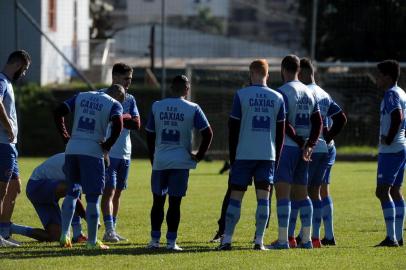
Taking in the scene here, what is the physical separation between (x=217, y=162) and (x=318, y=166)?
770 inches

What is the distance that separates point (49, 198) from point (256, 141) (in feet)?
9.06

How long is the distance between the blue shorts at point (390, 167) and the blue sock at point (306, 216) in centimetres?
105

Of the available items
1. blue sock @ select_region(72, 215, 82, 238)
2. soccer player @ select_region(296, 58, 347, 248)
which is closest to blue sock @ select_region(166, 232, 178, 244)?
blue sock @ select_region(72, 215, 82, 238)

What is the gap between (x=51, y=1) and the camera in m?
39.2

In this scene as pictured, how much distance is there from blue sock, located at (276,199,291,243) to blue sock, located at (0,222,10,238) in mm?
3338

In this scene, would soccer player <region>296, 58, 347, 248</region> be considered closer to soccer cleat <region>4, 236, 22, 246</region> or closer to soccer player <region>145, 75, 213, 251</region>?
soccer player <region>145, 75, 213, 251</region>

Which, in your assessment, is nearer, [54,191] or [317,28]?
[54,191]

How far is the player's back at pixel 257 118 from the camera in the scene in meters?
12.1

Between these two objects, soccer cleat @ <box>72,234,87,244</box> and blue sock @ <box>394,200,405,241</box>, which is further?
blue sock @ <box>394,200,405,241</box>

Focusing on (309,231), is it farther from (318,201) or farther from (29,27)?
(29,27)

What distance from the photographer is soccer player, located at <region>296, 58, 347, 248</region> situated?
42.2 feet

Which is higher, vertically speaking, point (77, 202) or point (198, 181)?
point (77, 202)

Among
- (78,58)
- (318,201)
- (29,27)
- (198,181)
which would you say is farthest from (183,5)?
(318,201)

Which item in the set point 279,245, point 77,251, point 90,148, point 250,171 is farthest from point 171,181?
point 279,245
